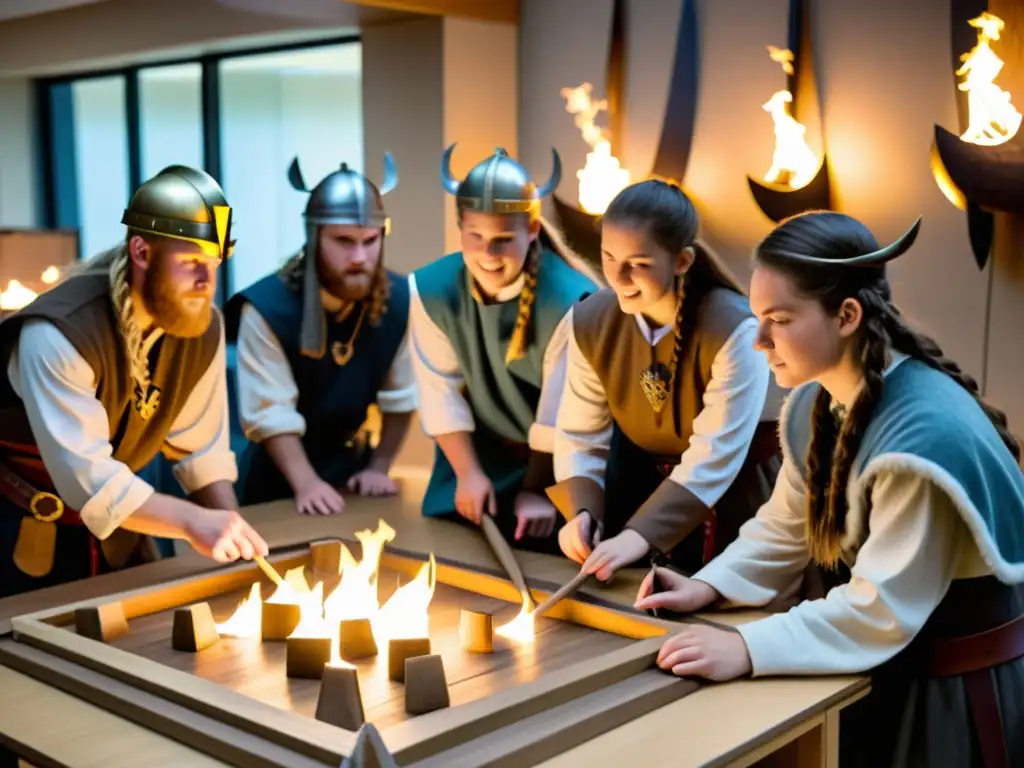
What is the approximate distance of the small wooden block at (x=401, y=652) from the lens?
1.64m

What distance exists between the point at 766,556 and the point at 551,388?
791 millimetres

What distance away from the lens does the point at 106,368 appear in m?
2.19

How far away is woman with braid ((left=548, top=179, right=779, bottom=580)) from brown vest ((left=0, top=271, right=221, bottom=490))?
2.49 ft

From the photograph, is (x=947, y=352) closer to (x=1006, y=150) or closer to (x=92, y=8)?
(x=1006, y=150)

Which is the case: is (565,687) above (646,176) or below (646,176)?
below

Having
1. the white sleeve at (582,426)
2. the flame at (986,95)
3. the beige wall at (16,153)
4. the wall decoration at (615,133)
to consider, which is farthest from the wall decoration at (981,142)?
the beige wall at (16,153)

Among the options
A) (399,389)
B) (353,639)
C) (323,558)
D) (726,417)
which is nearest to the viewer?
(353,639)

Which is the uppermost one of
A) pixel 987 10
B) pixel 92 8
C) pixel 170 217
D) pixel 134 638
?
pixel 92 8

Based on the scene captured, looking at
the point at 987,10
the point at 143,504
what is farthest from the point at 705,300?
the point at 987,10

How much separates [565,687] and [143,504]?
3.21ft

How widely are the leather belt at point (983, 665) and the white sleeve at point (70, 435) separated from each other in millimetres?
1356

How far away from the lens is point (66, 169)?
771 centimetres

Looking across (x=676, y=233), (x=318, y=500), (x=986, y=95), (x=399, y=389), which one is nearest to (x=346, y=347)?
(x=399, y=389)

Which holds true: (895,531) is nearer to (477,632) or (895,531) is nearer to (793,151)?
(477,632)
